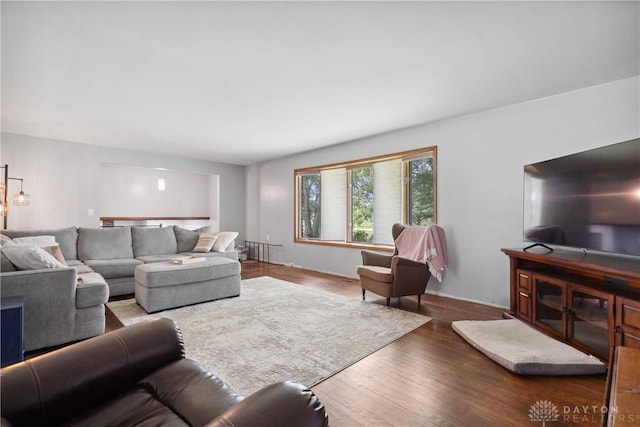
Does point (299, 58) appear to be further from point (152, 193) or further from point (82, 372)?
point (152, 193)

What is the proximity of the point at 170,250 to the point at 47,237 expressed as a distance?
1602 mm

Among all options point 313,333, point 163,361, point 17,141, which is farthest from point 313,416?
point 17,141

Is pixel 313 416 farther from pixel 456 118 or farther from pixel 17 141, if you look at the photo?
pixel 17 141

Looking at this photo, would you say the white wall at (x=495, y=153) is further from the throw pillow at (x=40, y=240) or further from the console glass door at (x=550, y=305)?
the throw pillow at (x=40, y=240)

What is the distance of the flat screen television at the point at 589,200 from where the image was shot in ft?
6.79

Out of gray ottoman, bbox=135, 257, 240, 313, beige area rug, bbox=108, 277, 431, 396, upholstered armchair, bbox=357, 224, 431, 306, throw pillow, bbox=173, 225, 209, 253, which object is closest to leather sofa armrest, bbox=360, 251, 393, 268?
upholstered armchair, bbox=357, 224, 431, 306

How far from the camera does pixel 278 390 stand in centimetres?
79

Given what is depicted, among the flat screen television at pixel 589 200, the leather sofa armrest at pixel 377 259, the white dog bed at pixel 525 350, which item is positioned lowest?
the white dog bed at pixel 525 350

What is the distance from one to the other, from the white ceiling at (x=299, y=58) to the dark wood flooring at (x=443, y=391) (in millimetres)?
2344

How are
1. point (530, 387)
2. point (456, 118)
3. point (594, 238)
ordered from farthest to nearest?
point (456, 118) < point (594, 238) < point (530, 387)

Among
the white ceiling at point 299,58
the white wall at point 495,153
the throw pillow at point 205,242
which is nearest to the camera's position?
the white ceiling at point 299,58

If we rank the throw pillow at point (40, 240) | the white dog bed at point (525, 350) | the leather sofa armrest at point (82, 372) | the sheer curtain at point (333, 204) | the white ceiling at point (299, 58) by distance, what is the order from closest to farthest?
the leather sofa armrest at point (82, 372), the white ceiling at point (299, 58), the white dog bed at point (525, 350), the throw pillow at point (40, 240), the sheer curtain at point (333, 204)

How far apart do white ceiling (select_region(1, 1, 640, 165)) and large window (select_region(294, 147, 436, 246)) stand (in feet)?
2.74

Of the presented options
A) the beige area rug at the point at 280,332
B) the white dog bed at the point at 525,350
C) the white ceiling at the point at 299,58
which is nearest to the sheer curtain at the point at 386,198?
the white ceiling at the point at 299,58
